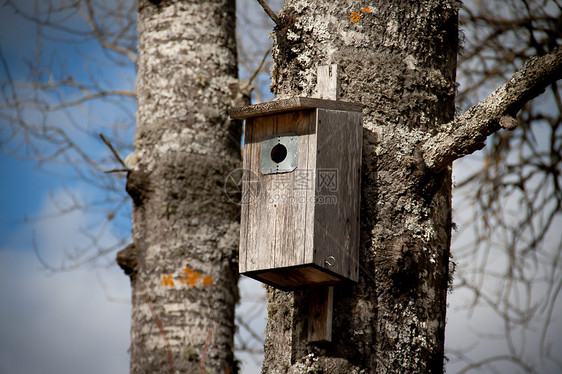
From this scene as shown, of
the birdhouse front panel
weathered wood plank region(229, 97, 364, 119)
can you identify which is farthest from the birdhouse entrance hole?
weathered wood plank region(229, 97, 364, 119)

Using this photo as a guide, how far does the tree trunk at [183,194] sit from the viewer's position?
4008 mm

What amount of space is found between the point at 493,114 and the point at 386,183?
1.43ft

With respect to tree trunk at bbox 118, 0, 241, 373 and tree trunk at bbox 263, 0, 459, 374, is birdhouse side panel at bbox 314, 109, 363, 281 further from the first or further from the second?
tree trunk at bbox 118, 0, 241, 373

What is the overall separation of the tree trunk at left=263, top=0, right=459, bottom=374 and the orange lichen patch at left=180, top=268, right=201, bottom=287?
1353 mm

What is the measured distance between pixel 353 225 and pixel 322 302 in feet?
0.95

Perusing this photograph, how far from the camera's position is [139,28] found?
4.62m

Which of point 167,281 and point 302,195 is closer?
point 302,195

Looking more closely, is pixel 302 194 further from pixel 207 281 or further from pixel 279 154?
pixel 207 281

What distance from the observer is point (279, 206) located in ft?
8.82

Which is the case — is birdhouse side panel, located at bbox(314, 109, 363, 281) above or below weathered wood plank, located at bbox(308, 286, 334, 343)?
above

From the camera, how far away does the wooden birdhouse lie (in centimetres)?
257

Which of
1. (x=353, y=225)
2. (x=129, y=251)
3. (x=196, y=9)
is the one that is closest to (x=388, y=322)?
(x=353, y=225)

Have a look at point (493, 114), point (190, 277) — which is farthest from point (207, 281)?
point (493, 114)

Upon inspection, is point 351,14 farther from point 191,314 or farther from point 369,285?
point 191,314
